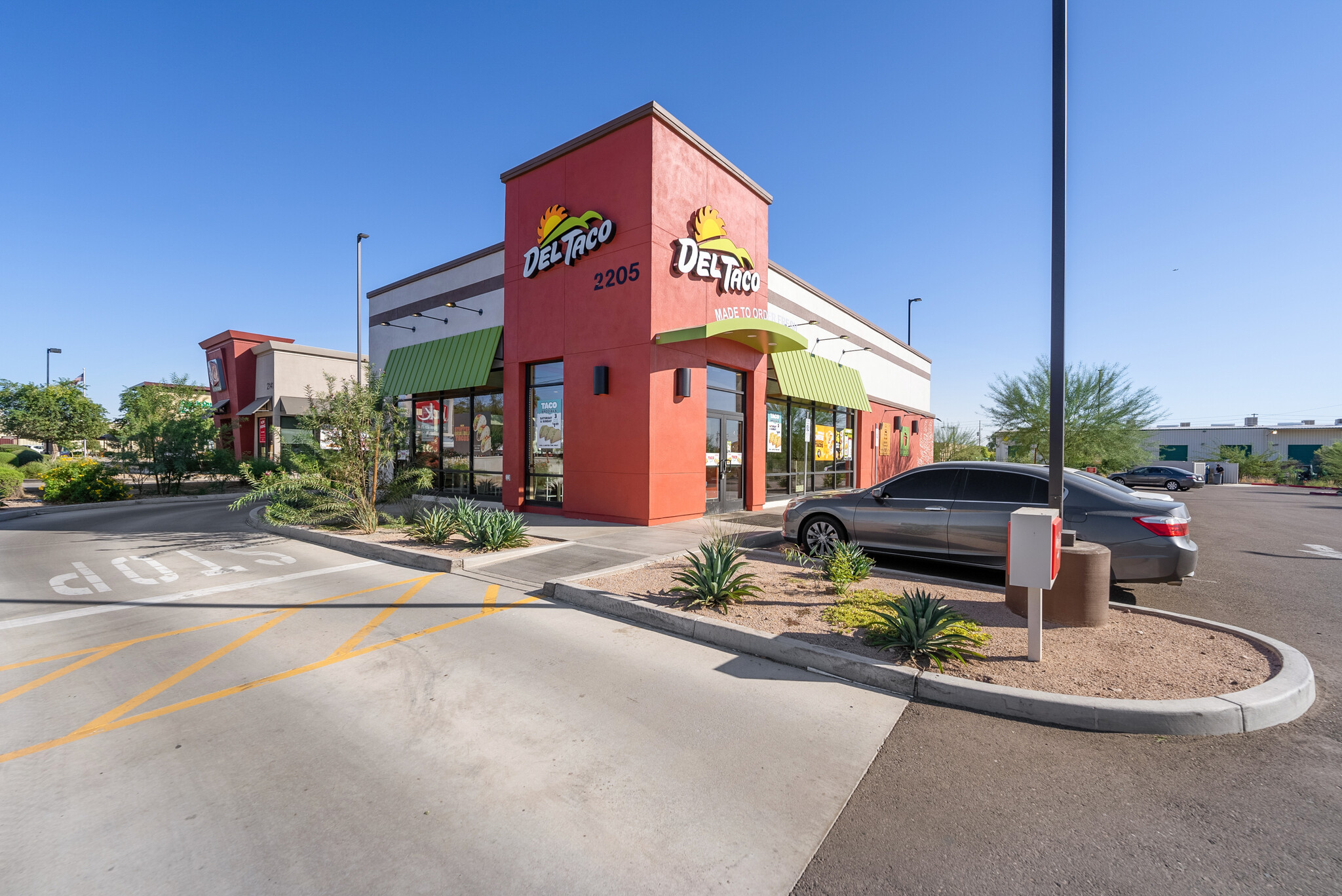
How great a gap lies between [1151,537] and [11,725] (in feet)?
32.4

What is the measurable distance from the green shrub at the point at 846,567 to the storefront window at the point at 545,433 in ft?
25.0

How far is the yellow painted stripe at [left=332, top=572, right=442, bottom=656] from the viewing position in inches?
197

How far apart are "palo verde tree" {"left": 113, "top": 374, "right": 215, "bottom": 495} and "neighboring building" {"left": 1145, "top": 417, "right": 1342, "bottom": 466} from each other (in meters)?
72.7

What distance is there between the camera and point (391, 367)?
1812 centimetres

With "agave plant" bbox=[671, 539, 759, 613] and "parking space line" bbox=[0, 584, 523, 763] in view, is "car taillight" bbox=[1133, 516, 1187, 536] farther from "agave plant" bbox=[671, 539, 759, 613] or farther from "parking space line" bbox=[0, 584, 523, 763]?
"parking space line" bbox=[0, 584, 523, 763]

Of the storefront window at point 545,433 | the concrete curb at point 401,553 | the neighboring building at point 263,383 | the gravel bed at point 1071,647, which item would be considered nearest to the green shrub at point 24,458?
the neighboring building at point 263,383

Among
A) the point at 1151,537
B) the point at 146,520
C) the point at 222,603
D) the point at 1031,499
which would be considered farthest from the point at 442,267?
the point at 1151,537

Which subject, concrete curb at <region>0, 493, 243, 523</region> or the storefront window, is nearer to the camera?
the storefront window

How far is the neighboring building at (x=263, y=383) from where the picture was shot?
27547mm

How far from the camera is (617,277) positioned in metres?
11.9

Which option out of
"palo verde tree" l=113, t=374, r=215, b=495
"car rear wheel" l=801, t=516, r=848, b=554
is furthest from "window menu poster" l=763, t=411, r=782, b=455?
"palo verde tree" l=113, t=374, r=215, b=495

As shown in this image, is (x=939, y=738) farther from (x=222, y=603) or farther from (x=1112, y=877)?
(x=222, y=603)

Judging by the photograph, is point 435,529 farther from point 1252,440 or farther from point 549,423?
point 1252,440

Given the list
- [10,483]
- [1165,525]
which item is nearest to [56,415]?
[10,483]
